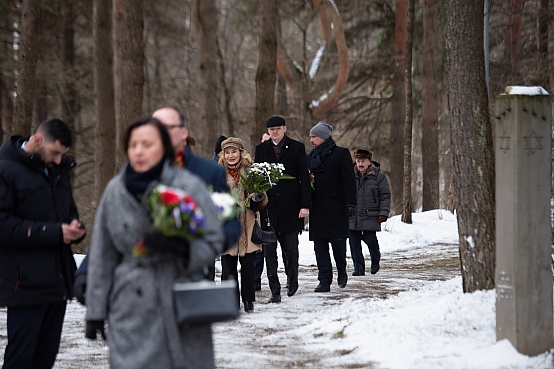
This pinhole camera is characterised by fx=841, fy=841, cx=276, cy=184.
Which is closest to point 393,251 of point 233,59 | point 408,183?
point 408,183

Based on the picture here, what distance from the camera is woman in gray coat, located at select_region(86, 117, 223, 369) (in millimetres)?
3848

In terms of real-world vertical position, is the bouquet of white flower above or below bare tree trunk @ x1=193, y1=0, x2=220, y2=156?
below

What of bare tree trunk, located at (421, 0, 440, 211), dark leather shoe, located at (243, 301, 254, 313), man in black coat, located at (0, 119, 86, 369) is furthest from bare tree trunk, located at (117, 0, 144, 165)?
bare tree trunk, located at (421, 0, 440, 211)

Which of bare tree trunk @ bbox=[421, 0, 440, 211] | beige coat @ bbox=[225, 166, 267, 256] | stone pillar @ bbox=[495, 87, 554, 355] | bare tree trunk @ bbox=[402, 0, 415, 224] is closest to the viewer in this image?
stone pillar @ bbox=[495, 87, 554, 355]

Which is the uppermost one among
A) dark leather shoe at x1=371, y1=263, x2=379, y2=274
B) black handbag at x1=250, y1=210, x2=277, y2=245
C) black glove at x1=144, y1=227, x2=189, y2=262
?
black glove at x1=144, y1=227, x2=189, y2=262

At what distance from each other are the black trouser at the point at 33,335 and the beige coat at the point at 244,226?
151 inches

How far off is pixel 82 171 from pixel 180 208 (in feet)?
77.1

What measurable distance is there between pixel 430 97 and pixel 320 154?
14426mm

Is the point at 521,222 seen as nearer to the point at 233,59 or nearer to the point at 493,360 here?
the point at 493,360

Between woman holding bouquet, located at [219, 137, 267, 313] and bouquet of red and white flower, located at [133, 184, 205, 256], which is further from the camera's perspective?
woman holding bouquet, located at [219, 137, 267, 313]

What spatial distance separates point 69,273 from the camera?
553 centimetres

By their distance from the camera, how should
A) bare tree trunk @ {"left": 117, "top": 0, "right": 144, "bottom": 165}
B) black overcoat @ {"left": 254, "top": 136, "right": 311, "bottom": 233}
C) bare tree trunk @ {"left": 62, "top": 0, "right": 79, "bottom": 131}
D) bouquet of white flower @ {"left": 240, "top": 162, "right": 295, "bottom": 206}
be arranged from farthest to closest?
bare tree trunk @ {"left": 62, "top": 0, "right": 79, "bottom": 131}, bare tree trunk @ {"left": 117, "top": 0, "right": 144, "bottom": 165}, black overcoat @ {"left": 254, "top": 136, "right": 311, "bottom": 233}, bouquet of white flower @ {"left": 240, "top": 162, "right": 295, "bottom": 206}

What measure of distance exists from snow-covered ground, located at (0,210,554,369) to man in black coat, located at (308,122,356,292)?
97 centimetres

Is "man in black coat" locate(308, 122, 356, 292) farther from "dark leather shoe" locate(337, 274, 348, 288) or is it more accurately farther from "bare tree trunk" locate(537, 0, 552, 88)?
"bare tree trunk" locate(537, 0, 552, 88)
